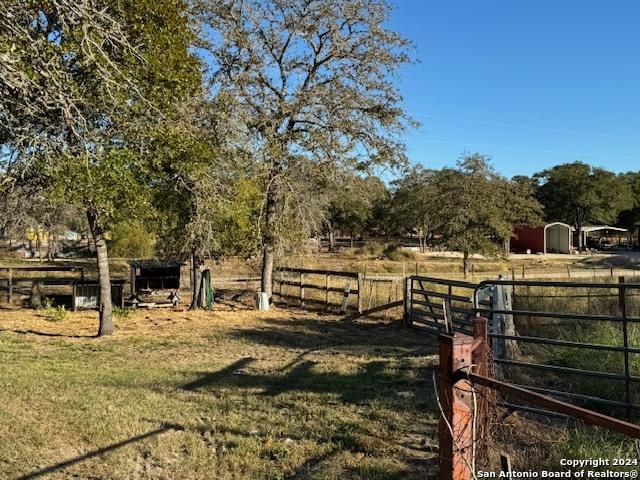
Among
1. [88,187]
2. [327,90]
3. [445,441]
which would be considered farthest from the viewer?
[327,90]

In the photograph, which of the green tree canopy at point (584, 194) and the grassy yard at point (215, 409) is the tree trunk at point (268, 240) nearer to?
the grassy yard at point (215, 409)

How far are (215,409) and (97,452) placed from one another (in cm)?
153

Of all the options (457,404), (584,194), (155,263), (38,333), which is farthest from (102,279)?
(584,194)

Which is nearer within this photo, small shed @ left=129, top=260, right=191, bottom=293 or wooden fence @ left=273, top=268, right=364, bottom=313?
wooden fence @ left=273, top=268, right=364, bottom=313

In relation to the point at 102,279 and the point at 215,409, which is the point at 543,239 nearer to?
the point at 102,279

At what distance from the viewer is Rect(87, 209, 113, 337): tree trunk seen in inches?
513

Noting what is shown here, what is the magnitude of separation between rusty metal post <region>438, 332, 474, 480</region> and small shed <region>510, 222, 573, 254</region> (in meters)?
68.5

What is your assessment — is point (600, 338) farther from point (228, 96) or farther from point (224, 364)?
point (228, 96)

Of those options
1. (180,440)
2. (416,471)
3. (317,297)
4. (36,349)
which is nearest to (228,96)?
(317,297)

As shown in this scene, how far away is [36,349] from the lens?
439 inches

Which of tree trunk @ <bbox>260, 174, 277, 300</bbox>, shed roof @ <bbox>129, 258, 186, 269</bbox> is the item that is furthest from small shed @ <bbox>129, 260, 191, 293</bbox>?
tree trunk @ <bbox>260, 174, 277, 300</bbox>

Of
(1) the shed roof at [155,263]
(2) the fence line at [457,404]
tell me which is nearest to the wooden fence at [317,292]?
(1) the shed roof at [155,263]

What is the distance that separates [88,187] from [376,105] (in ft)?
37.6

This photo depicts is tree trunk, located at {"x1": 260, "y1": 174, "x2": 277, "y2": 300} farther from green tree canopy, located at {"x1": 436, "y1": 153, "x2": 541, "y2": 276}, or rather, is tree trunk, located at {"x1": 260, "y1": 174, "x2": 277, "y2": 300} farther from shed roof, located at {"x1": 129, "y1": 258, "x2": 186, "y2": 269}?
green tree canopy, located at {"x1": 436, "y1": 153, "x2": 541, "y2": 276}
